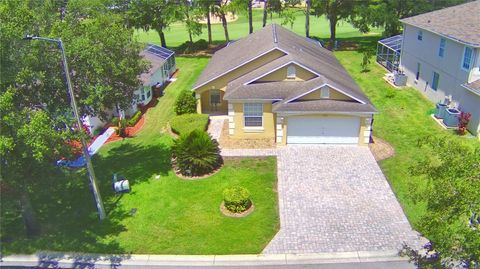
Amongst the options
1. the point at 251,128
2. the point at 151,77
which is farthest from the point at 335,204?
the point at 151,77

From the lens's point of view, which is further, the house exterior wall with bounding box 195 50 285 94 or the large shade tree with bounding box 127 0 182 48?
the large shade tree with bounding box 127 0 182 48

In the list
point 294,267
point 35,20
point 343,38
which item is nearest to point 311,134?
point 294,267

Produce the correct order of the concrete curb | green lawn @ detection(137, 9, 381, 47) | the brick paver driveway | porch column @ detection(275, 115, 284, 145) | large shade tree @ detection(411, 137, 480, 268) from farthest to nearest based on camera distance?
green lawn @ detection(137, 9, 381, 47) < porch column @ detection(275, 115, 284, 145) < the brick paver driveway < the concrete curb < large shade tree @ detection(411, 137, 480, 268)

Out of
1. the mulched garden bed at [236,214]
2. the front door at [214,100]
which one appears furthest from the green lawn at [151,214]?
the front door at [214,100]

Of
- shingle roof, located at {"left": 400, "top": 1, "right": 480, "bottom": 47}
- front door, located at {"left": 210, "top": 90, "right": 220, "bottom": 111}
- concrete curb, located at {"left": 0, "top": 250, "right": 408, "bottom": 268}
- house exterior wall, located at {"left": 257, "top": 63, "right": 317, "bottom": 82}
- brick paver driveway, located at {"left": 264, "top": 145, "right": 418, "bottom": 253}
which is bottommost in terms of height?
concrete curb, located at {"left": 0, "top": 250, "right": 408, "bottom": 268}

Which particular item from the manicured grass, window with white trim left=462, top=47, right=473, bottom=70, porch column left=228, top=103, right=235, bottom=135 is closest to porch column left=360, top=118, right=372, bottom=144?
the manicured grass

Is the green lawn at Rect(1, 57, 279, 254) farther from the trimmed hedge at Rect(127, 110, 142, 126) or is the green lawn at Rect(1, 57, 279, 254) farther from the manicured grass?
the manicured grass
